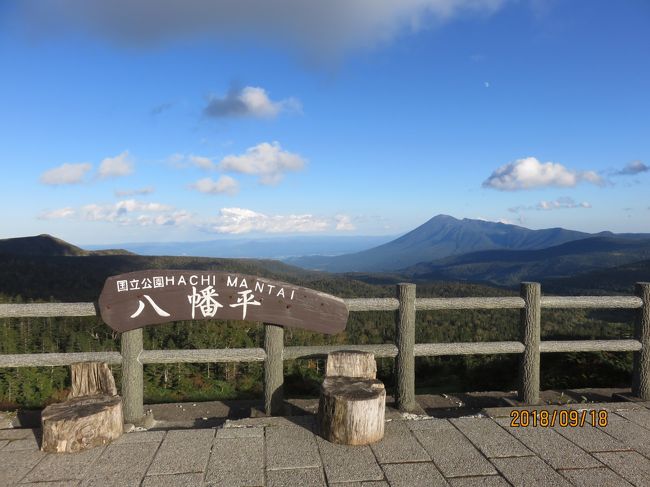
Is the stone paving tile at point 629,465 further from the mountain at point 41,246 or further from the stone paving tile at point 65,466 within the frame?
the mountain at point 41,246

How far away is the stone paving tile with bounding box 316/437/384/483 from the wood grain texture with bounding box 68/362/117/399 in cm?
214

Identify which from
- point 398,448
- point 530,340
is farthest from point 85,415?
point 530,340

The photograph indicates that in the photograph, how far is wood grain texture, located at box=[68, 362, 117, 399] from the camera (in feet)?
14.0

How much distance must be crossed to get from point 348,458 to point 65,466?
2.22 meters

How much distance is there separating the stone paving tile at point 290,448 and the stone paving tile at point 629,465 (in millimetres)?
2319

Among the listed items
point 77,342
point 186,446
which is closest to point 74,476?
point 186,446

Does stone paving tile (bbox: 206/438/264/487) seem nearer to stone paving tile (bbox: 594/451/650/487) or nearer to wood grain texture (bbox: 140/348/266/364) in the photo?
wood grain texture (bbox: 140/348/266/364)

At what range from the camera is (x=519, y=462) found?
3.55 metres

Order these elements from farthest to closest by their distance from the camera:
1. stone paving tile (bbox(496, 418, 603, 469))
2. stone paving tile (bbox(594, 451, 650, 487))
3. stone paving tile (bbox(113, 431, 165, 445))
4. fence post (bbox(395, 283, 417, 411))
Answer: fence post (bbox(395, 283, 417, 411)), stone paving tile (bbox(113, 431, 165, 445)), stone paving tile (bbox(496, 418, 603, 469)), stone paving tile (bbox(594, 451, 650, 487))

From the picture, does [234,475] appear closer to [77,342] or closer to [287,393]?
[287,393]

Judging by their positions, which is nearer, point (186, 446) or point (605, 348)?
point (186, 446)

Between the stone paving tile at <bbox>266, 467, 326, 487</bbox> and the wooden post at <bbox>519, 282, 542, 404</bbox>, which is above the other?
the wooden post at <bbox>519, 282, 542, 404</bbox>

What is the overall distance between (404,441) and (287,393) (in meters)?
4.91
